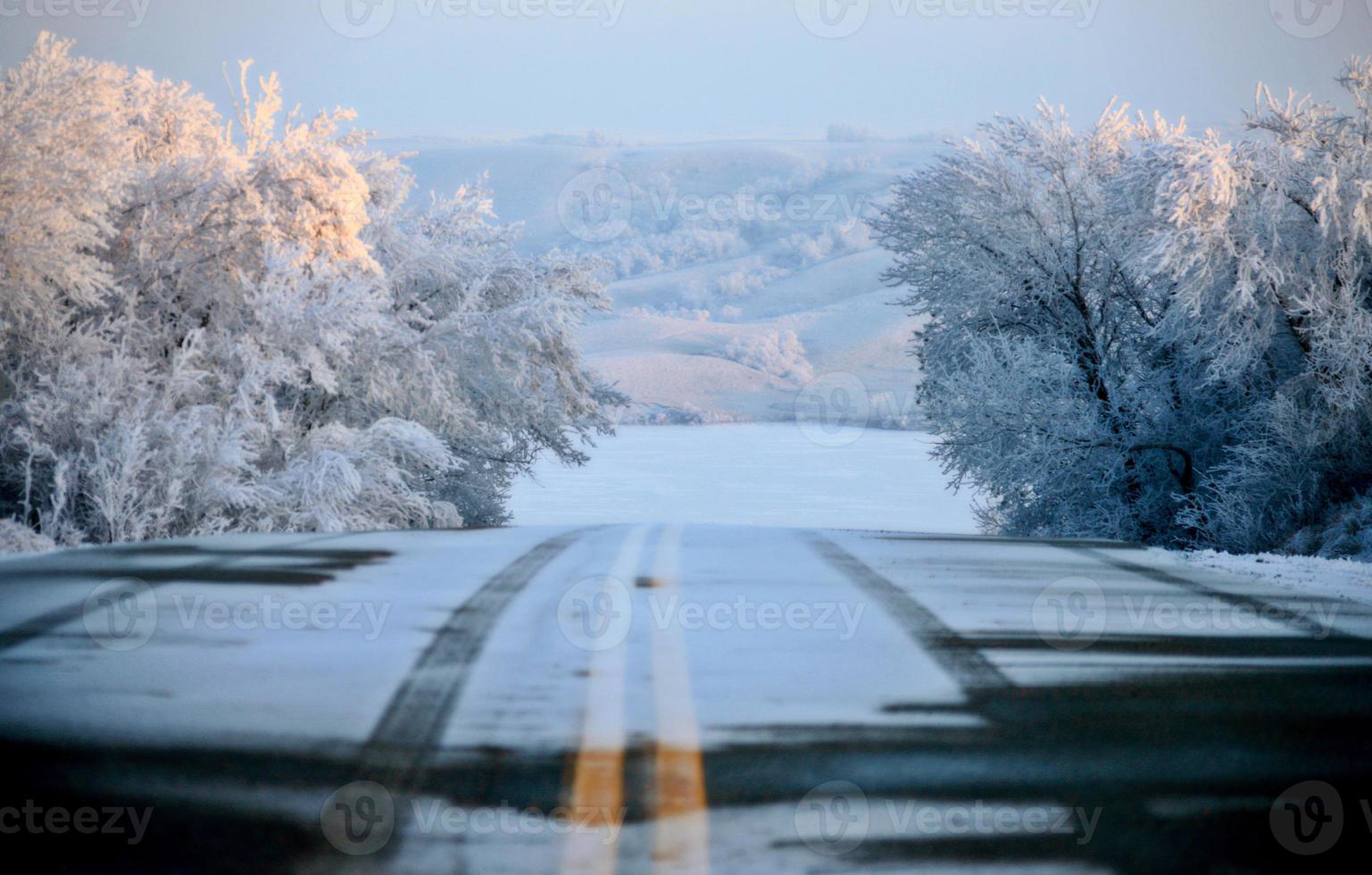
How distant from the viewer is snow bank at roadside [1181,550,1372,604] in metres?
6.00

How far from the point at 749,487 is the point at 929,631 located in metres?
38.9

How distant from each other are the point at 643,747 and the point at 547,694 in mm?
572

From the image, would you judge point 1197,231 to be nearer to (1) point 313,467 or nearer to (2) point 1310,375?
(2) point 1310,375
